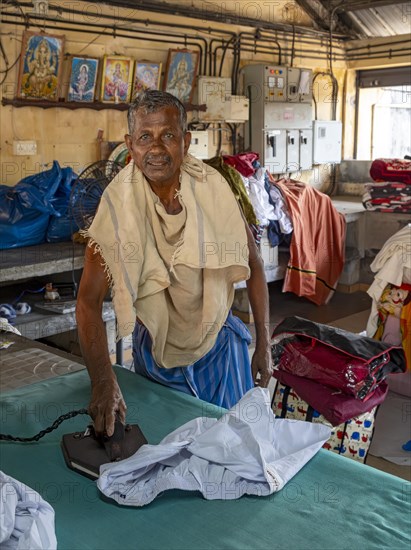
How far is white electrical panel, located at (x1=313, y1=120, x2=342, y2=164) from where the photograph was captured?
8508 mm

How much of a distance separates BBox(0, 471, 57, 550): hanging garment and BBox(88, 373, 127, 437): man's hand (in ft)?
1.34

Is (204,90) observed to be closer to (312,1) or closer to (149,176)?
(312,1)

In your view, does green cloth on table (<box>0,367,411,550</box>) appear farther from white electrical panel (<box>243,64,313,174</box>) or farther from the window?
the window

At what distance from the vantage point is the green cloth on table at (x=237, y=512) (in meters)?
1.45

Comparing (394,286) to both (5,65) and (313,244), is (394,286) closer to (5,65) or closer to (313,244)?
(313,244)

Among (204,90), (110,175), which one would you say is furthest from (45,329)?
(204,90)

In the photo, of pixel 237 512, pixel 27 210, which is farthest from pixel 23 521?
pixel 27 210

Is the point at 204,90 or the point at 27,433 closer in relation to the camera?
the point at 27,433

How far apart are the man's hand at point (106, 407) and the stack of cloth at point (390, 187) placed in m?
5.92

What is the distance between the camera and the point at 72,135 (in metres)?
6.27

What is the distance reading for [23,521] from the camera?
129 cm

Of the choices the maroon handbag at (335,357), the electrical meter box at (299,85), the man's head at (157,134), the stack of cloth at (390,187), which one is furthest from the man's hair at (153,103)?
→ the electrical meter box at (299,85)

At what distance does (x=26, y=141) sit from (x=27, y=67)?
2.07 feet

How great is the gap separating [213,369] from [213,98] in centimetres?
547
